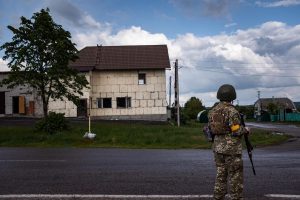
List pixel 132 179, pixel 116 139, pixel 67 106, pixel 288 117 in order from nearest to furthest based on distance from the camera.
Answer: pixel 132 179 → pixel 116 139 → pixel 67 106 → pixel 288 117

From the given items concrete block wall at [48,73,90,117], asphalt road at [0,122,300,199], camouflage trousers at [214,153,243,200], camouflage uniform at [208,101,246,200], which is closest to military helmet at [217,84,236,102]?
camouflage uniform at [208,101,246,200]

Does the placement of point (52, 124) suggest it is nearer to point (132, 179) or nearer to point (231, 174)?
point (132, 179)

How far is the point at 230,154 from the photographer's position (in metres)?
6.64

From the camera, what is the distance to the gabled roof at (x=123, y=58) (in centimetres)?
4788

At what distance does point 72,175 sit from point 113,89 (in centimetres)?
3810

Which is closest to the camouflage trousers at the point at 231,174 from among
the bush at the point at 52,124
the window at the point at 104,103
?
the bush at the point at 52,124

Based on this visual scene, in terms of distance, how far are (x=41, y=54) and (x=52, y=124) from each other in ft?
14.9

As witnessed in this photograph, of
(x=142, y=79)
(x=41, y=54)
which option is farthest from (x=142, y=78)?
(x=41, y=54)

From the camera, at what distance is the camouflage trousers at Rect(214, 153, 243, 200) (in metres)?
6.62

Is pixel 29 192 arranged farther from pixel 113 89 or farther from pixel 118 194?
pixel 113 89

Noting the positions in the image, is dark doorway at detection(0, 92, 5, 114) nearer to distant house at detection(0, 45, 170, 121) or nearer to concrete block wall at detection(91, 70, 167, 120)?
distant house at detection(0, 45, 170, 121)

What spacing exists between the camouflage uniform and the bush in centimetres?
2182

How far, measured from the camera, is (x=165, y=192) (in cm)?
824

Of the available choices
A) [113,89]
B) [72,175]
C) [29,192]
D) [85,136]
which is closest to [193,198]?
[29,192]
